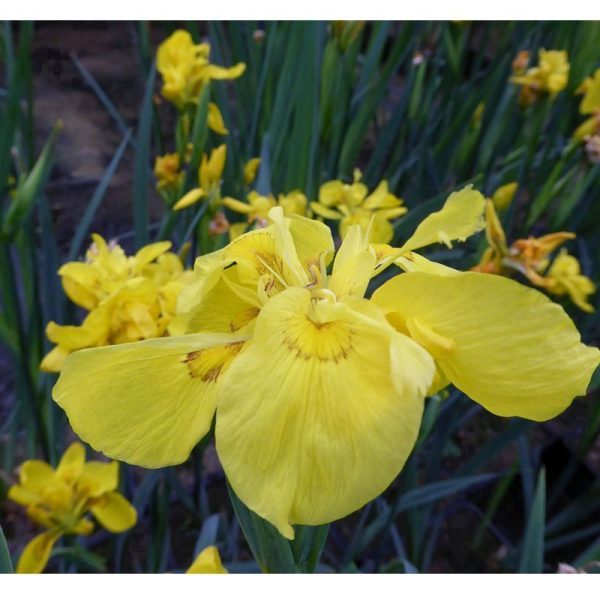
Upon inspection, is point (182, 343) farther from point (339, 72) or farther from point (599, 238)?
point (599, 238)

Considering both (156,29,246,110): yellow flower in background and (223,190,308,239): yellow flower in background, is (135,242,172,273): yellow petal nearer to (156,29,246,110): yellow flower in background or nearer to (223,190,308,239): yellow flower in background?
(223,190,308,239): yellow flower in background

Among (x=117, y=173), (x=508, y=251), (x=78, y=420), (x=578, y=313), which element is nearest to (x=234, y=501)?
(x=78, y=420)

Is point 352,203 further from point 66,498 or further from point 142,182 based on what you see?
point 66,498

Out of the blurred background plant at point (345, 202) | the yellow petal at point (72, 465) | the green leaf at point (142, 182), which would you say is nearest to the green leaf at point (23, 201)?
the blurred background plant at point (345, 202)

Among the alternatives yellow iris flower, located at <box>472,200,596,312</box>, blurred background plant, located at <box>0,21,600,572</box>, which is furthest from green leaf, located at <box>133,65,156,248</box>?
yellow iris flower, located at <box>472,200,596,312</box>

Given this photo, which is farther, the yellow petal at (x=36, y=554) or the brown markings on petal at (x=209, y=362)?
the yellow petal at (x=36, y=554)

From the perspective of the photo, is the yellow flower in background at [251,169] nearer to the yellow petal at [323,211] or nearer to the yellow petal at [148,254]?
the yellow petal at [323,211]
